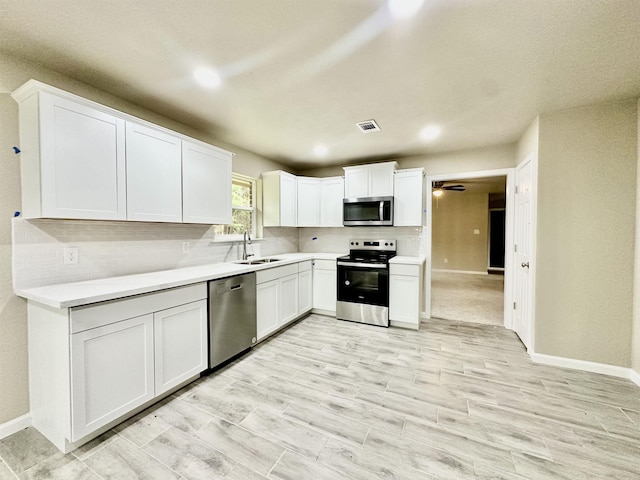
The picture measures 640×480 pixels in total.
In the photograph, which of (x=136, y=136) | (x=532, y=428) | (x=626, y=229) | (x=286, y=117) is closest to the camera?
(x=532, y=428)

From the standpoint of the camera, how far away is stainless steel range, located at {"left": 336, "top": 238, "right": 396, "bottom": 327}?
12.2ft


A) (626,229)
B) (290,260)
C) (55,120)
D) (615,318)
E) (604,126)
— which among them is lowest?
(615,318)

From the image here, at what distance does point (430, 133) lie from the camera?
10.7 ft

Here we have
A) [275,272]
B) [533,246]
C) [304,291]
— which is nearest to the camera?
[533,246]

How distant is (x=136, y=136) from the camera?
2180mm

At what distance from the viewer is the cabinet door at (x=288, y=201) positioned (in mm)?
4109

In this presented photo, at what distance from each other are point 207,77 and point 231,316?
2.12 metres

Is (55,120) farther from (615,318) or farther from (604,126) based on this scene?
(615,318)

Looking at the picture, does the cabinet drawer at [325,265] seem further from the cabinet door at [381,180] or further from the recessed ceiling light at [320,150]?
the recessed ceiling light at [320,150]

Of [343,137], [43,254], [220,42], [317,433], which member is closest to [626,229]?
Result: [343,137]

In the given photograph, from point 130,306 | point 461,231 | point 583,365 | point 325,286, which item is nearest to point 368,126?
point 325,286

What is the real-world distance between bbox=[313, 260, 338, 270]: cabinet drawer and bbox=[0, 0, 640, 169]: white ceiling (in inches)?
82.0

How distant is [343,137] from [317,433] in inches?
122

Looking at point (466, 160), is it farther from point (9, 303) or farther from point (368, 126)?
point (9, 303)
